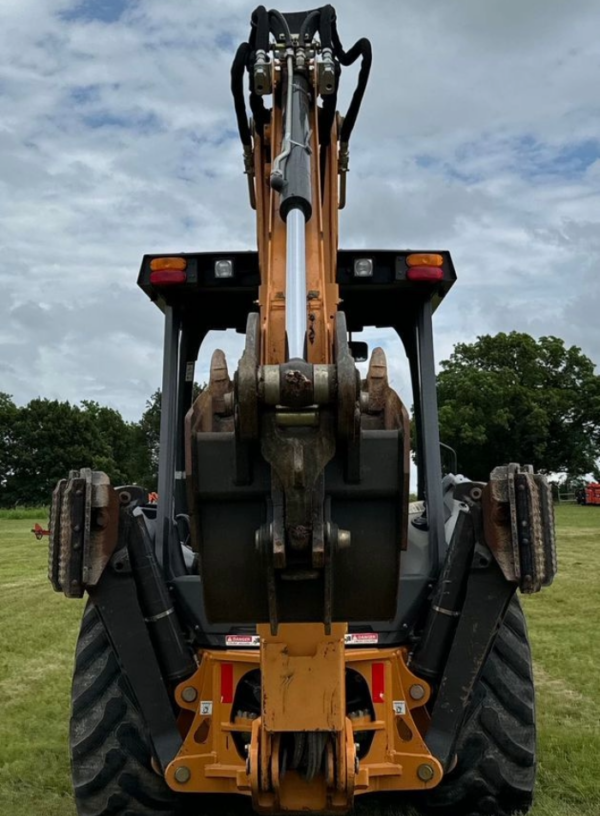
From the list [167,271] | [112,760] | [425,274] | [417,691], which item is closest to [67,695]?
[112,760]

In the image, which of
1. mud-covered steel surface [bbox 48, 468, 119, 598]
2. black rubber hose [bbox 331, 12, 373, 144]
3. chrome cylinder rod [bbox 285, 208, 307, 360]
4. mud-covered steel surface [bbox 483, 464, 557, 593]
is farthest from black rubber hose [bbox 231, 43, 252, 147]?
mud-covered steel surface [bbox 483, 464, 557, 593]

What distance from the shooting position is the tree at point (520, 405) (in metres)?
42.0

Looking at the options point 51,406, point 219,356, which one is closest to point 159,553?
point 219,356

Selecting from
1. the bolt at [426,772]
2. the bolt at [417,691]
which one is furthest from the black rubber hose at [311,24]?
the bolt at [426,772]

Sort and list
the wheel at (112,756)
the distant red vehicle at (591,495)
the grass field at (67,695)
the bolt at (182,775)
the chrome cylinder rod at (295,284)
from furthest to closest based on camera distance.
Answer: the distant red vehicle at (591,495) → the grass field at (67,695) → the wheel at (112,756) → the bolt at (182,775) → the chrome cylinder rod at (295,284)

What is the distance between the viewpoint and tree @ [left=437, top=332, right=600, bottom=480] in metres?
42.0

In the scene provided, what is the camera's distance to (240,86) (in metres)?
3.76

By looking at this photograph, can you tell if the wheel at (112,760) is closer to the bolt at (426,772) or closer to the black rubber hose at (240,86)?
the bolt at (426,772)

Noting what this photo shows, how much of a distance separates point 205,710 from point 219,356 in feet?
5.54

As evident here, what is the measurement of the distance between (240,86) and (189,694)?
262cm

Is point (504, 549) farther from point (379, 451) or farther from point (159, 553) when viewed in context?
point (159, 553)

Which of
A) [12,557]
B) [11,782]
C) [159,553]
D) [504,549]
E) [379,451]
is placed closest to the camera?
[379,451]

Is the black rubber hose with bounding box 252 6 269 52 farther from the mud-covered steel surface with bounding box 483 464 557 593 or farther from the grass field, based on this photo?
the grass field

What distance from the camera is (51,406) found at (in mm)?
63812
